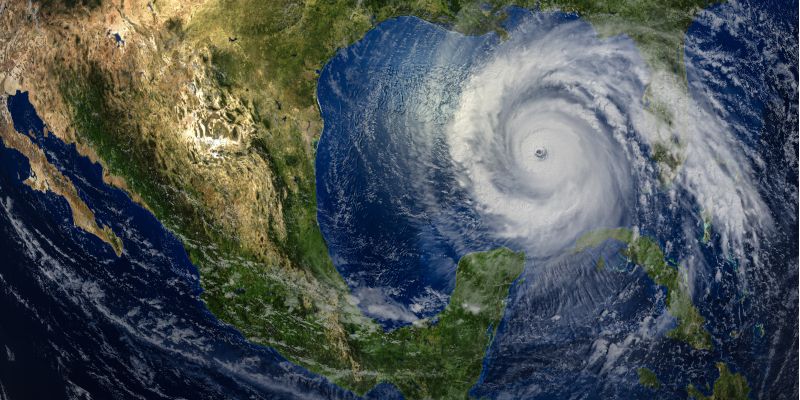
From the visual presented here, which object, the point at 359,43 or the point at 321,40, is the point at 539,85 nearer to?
the point at 359,43

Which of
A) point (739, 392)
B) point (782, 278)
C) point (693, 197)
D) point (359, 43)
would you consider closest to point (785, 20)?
point (693, 197)

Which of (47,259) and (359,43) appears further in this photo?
(47,259)

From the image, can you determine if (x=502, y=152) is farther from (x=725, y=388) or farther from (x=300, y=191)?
(x=725, y=388)

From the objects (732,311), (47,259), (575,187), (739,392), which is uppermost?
(575,187)

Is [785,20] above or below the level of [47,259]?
above

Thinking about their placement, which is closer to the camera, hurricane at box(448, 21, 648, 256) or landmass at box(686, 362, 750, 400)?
hurricane at box(448, 21, 648, 256)

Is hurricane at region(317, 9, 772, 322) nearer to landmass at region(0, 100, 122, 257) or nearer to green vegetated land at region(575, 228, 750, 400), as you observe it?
green vegetated land at region(575, 228, 750, 400)

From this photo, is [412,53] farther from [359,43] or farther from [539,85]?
[539,85]

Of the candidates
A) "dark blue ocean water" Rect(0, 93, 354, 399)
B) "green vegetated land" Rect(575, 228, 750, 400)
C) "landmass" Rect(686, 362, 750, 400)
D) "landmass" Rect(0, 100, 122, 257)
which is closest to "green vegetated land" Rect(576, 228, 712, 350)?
"green vegetated land" Rect(575, 228, 750, 400)
